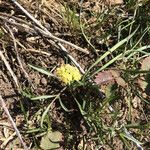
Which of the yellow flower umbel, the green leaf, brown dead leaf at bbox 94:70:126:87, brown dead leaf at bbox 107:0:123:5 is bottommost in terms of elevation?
the green leaf

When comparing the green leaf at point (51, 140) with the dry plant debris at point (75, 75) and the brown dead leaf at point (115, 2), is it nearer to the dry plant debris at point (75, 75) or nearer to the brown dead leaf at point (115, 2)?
the dry plant debris at point (75, 75)

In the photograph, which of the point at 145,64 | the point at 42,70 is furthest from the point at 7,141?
the point at 145,64

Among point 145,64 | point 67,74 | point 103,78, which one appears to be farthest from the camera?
point 145,64

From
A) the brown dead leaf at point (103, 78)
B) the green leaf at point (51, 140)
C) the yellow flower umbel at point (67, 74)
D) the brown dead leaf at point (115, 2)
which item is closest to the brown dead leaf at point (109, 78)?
the brown dead leaf at point (103, 78)

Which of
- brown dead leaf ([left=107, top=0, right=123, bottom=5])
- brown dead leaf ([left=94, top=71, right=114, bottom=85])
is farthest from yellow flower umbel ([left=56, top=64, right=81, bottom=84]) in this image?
brown dead leaf ([left=107, top=0, right=123, bottom=5])

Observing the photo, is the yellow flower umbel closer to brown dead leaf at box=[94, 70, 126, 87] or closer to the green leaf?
brown dead leaf at box=[94, 70, 126, 87]

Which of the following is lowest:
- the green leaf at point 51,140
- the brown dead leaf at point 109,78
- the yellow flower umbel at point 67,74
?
the green leaf at point 51,140

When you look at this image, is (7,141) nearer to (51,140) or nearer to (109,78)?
(51,140)

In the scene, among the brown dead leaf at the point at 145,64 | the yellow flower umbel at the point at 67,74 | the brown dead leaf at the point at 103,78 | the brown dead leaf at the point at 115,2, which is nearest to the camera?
the yellow flower umbel at the point at 67,74

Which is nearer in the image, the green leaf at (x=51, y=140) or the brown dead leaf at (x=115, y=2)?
the green leaf at (x=51, y=140)
